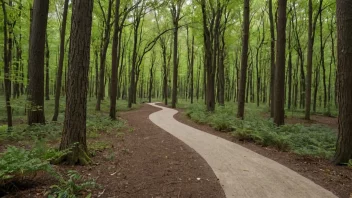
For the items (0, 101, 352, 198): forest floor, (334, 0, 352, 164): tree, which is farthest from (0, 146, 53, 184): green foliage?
(334, 0, 352, 164): tree

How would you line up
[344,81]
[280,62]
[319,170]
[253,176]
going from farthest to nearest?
[280,62], [344,81], [319,170], [253,176]

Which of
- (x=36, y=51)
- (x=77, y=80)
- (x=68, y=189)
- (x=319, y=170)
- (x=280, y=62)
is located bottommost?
(x=319, y=170)

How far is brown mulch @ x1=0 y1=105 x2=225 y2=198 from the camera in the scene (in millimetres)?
3910

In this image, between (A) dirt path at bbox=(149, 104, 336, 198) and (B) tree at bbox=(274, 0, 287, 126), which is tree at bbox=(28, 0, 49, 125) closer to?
(A) dirt path at bbox=(149, 104, 336, 198)

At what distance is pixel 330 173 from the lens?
206 inches

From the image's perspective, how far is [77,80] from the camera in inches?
200

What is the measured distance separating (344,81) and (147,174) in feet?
18.5

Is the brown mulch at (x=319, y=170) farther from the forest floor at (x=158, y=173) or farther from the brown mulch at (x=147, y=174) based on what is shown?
the brown mulch at (x=147, y=174)

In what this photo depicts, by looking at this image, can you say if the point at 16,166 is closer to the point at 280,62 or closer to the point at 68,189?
the point at 68,189

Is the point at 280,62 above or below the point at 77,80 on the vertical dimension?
above

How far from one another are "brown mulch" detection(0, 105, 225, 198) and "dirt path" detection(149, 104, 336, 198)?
0.89 ft

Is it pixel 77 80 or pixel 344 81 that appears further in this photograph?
pixel 344 81

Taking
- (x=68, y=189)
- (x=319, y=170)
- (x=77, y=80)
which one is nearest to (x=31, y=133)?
(x=77, y=80)

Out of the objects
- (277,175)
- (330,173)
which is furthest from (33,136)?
(330,173)
